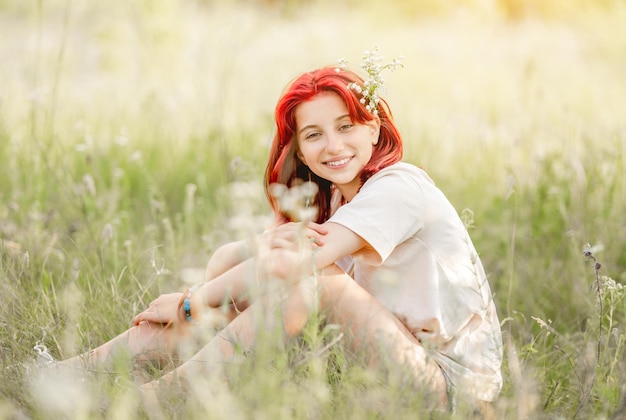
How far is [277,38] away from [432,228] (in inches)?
268

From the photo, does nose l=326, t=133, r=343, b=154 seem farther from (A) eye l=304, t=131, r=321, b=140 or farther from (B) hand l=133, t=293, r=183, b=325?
(B) hand l=133, t=293, r=183, b=325

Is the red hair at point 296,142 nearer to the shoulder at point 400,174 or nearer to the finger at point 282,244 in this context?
the shoulder at point 400,174

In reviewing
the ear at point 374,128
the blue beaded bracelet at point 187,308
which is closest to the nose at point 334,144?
the ear at point 374,128

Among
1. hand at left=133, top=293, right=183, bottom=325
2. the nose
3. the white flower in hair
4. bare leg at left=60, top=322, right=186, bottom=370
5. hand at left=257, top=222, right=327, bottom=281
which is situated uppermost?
the white flower in hair

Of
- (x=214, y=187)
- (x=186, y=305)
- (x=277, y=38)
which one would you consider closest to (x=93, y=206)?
(x=214, y=187)

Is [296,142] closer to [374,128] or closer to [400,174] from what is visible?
[374,128]

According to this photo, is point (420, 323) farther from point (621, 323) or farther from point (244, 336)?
point (621, 323)

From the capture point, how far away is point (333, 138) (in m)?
2.31

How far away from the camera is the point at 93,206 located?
11.6ft

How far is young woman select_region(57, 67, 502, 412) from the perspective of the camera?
6.50ft

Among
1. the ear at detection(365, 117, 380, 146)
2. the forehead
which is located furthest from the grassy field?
the ear at detection(365, 117, 380, 146)

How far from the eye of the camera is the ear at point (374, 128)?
238 centimetres

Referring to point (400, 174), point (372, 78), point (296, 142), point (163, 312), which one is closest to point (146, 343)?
point (163, 312)

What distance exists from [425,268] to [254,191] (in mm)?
761
